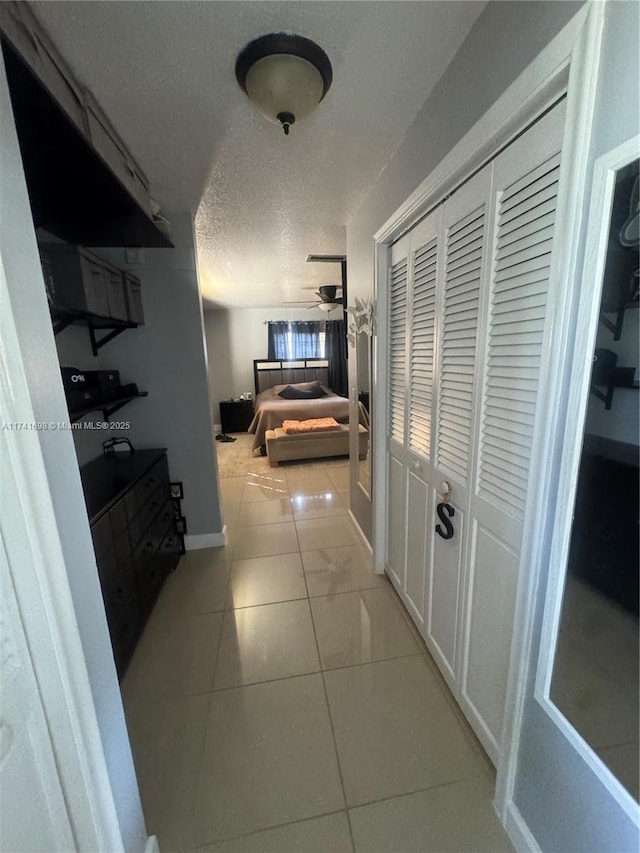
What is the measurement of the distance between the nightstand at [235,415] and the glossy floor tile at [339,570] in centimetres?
421

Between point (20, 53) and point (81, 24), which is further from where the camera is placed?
point (81, 24)

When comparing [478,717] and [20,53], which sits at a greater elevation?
[20,53]

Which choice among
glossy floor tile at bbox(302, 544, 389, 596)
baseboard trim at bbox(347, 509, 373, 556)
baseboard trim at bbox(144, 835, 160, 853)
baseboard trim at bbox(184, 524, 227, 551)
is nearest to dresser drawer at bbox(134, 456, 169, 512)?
baseboard trim at bbox(184, 524, 227, 551)

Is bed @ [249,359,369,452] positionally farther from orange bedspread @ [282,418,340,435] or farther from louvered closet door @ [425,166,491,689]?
louvered closet door @ [425,166,491,689]

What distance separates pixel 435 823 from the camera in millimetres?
1083

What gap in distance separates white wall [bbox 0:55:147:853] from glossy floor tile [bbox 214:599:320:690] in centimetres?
67

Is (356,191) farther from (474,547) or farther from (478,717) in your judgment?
(478,717)

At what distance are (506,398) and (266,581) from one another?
1933 millimetres

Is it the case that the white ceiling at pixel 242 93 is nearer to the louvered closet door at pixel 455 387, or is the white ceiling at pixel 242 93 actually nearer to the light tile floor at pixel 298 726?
the louvered closet door at pixel 455 387

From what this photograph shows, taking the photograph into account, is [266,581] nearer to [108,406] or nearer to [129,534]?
[129,534]

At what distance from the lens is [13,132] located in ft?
2.20

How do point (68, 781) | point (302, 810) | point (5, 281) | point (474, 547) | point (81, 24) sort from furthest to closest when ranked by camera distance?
point (474, 547) → point (302, 810) → point (81, 24) → point (68, 781) → point (5, 281)

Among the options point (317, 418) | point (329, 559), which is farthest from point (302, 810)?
point (317, 418)

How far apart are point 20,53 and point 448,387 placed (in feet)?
5.09
